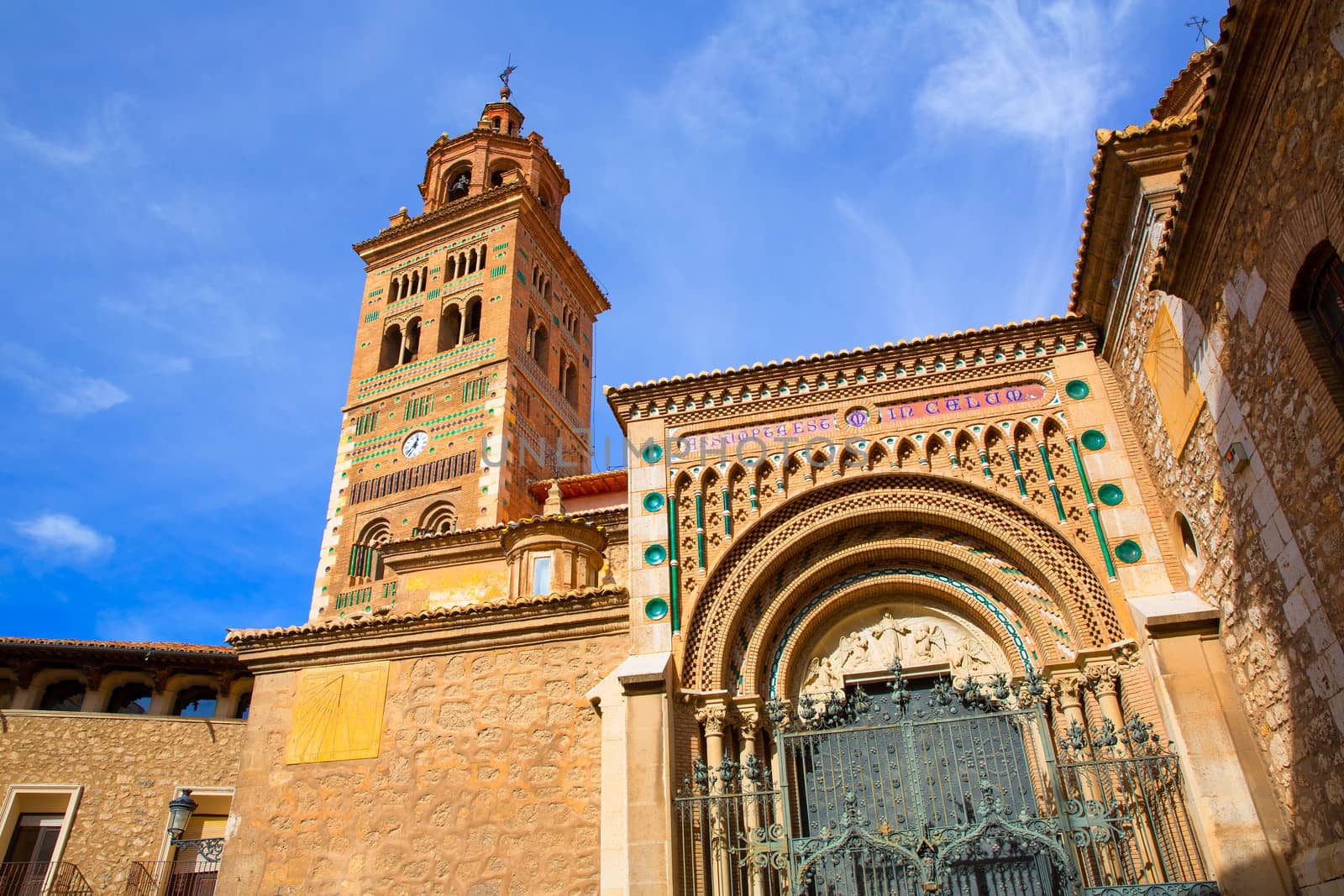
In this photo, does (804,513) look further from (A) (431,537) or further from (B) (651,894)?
(A) (431,537)

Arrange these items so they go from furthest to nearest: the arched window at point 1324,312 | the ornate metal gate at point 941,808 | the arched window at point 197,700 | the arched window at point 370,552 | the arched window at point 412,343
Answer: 1. the arched window at point 412,343
2. the arched window at point 370,552
3. the arched window at point 197,700
4. the ornate metal gate at point 941,808
5. the arched window at point 1324,312

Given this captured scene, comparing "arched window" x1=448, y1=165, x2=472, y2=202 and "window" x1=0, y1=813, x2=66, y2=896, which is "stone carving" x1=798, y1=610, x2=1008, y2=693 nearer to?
"window" x1=0, y1=813, x2=66, y2=896

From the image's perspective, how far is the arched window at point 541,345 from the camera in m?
31.9

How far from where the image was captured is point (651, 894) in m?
9.94

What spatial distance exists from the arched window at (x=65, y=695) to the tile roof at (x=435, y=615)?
23.3 ft

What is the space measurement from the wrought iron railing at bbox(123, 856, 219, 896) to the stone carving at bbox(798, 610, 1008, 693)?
1030cm

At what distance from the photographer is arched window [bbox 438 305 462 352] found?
30.7m

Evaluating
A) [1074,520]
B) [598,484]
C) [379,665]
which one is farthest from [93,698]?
[1074,520]

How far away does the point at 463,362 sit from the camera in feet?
95.6

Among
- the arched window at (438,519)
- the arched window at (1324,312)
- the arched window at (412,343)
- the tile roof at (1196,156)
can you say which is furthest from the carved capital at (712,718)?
the arched window at (412,343)

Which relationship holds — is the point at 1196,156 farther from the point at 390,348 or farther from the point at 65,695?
the point at 390,348

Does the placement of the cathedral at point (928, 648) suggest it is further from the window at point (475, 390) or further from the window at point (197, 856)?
the window at point (475, 390)

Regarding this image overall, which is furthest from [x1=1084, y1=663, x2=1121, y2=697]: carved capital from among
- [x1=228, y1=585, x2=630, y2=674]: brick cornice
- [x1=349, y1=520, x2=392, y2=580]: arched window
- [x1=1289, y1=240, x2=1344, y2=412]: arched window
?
[x1=349, y1=520, x2=392, y2=580]: arched window

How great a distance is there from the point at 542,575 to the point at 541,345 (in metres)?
16.5
